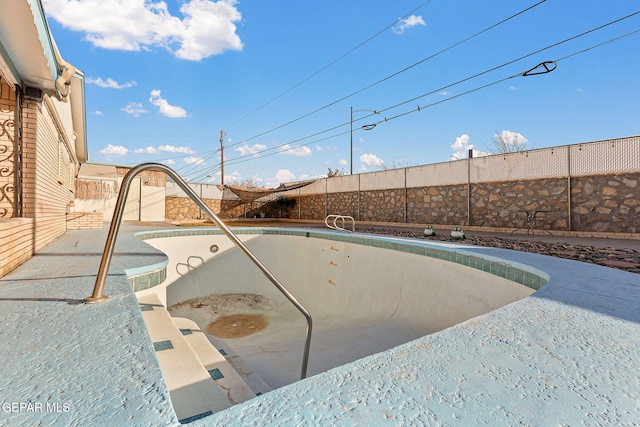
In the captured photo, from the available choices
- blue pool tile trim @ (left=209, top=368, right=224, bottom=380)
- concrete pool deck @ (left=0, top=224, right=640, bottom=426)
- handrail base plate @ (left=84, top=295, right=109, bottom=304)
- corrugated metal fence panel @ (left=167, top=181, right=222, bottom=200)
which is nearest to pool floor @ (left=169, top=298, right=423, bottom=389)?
blue pool tile trim @ (left=209, top=368, right=224, bottom=380)

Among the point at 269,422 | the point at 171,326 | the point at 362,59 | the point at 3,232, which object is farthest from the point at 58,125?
the point at 362,59

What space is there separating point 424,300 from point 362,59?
13104 millimetres

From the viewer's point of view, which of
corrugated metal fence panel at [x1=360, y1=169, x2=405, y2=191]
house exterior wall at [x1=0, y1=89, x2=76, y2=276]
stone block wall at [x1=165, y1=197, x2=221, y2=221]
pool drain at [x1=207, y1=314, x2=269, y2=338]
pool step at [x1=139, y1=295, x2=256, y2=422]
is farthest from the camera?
stone block wall at [x1=165, y1=197, x2=221, y2=221]

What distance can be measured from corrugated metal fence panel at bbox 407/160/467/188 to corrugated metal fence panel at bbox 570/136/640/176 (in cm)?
295

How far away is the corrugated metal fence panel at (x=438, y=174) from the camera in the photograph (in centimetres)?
1020

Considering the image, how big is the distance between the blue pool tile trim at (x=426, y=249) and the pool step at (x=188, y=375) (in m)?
2.39

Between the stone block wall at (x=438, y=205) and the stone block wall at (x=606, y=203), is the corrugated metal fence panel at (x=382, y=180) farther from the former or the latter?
the stone block wall at (x=606, y=203)

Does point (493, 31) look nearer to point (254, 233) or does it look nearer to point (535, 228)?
point (535, 228)

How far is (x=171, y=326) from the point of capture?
7.68ft

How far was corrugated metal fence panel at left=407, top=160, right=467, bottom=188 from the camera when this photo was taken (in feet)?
33.5

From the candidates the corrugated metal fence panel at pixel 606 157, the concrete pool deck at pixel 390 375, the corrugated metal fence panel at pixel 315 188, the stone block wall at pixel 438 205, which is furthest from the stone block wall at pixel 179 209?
the corrugated metal fence panel at pixel 606 157

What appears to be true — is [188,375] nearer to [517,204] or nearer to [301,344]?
[301,344]

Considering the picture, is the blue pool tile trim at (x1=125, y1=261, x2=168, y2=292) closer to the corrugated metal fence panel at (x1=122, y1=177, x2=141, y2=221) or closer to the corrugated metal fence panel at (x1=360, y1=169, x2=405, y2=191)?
the corrugated metal fence panel at (x1=360, y1=169, x2=405, y2=191)

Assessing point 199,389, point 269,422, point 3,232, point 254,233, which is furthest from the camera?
point 254,233
